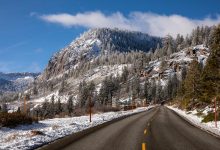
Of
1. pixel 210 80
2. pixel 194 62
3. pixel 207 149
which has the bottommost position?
pixel 207 149

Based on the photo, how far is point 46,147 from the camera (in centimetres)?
1377

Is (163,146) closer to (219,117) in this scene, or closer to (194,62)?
(219,117)

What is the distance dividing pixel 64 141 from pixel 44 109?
392 ft

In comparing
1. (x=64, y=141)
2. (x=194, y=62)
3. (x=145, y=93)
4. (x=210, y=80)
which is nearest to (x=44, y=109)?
(x=145, y=93)

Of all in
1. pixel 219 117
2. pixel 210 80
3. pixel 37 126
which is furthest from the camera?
pixel 210 80

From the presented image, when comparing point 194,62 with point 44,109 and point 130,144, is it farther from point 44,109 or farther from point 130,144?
point 44,109

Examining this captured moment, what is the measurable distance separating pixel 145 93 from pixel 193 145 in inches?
5521

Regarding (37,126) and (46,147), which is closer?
(46,147)

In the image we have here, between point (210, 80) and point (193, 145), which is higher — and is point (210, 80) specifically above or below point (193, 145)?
above

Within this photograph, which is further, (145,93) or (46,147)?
(145,93)

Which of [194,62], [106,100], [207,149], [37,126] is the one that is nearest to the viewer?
[207,149]

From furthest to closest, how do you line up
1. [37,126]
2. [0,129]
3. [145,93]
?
1. [145,93]
2. [37,126]
3. [0,129]

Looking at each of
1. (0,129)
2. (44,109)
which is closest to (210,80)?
(0,129)

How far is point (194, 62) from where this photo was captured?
66312 mm
